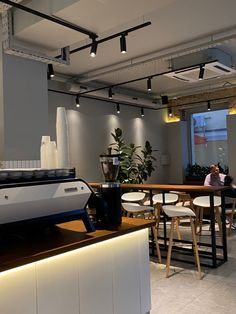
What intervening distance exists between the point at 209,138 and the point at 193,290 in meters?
6.54

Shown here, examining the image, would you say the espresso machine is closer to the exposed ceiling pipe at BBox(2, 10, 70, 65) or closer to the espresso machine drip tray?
the espresso machine drip tray

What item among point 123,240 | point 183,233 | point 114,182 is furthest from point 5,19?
point 183,233

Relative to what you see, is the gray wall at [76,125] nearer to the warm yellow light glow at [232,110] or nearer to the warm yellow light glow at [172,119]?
the warm yellow light glow at [172,119]

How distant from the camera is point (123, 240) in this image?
2314mm

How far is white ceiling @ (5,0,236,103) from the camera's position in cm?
312

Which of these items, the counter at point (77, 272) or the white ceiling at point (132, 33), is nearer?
the counter at point (77, 272)

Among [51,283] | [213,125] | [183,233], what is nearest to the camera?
[51,283]

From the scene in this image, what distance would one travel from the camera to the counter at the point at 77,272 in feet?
5.46

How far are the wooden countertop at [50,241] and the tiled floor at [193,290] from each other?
3.80ft

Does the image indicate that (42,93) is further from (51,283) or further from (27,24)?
(51,283)

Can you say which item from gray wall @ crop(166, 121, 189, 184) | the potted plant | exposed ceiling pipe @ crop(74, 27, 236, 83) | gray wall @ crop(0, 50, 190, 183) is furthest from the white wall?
exposed ceiling pipe @ crop(74, 27, 236, 83)

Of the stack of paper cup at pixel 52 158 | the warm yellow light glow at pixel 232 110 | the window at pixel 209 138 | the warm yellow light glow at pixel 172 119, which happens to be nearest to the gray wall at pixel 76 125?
the warm yellow light glow at pixel 172 119

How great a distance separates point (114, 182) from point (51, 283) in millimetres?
851

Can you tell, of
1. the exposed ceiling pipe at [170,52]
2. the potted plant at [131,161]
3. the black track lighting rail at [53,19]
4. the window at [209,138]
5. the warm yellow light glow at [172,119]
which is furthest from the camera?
the warm yellow light glow at [172,119]
